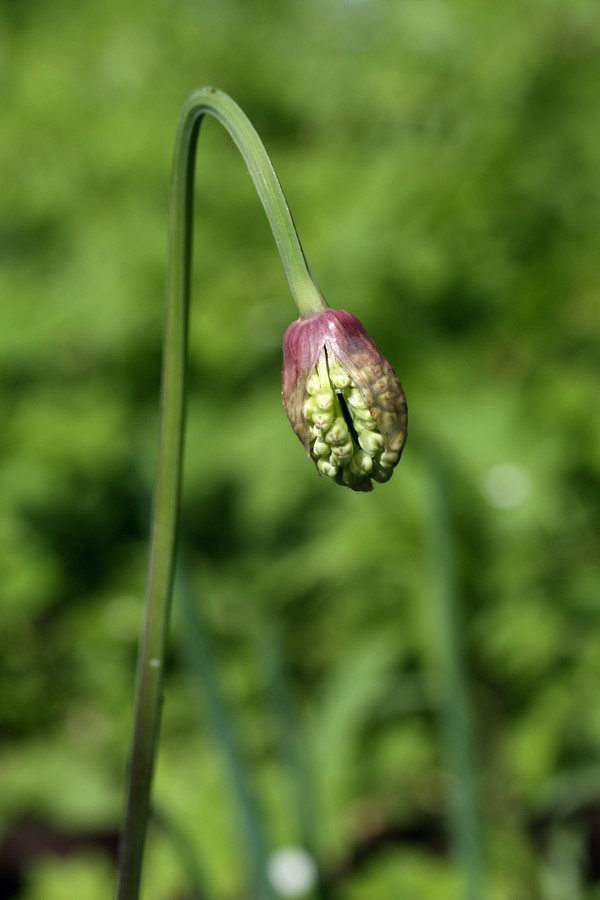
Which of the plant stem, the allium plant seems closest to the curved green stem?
the allium plant

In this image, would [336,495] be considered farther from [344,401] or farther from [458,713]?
[344,401]

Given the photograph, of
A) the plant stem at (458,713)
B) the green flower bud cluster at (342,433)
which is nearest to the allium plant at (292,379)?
the green flower bud cluster at (342,433)

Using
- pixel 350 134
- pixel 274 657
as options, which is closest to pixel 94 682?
pixel 274 657

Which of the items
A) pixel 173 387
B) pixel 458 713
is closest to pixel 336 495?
pixel 458 713

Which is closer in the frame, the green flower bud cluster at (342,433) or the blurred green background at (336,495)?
the green flower bud cluster at (342,433)

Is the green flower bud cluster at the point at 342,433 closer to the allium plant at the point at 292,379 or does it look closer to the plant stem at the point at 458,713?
the allium plant at the point at 292,379

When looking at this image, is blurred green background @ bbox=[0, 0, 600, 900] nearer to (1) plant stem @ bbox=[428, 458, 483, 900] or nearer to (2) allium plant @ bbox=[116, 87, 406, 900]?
(1) plant stem @ bbox=[428, 458, 483, 900]
